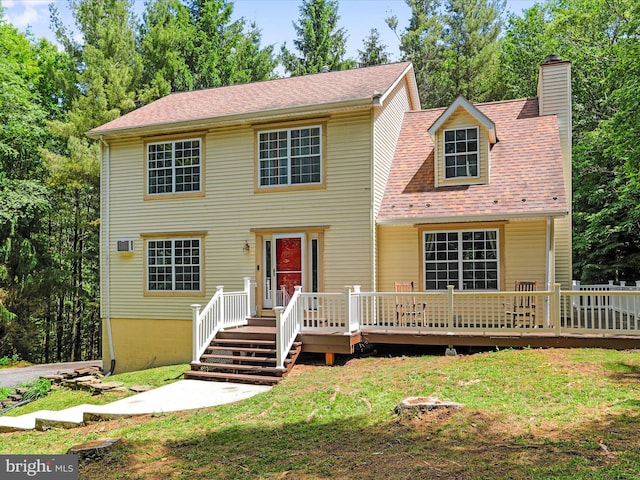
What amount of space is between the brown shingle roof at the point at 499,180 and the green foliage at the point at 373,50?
19779mm

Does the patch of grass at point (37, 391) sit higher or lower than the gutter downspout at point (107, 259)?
lower

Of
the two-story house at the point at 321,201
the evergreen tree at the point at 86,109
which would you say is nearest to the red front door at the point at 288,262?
the two-story house at the point at 321,201

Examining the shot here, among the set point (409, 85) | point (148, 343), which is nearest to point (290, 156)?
point (409, 85)

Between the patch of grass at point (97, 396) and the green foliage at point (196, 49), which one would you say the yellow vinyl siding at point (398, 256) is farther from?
the green foliage at point (196, 49)

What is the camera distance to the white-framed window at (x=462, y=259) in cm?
1312

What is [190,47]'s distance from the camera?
2998 centimetres

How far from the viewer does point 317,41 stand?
33906mm

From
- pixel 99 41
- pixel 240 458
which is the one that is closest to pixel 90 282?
pixel 99 41

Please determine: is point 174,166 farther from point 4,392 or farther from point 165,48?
point 165,48

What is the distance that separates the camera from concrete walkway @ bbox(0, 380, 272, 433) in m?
8.87

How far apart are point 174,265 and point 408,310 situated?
6.51 meters

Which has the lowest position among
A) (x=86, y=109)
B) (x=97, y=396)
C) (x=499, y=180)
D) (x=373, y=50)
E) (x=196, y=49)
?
(x=97, y=396)

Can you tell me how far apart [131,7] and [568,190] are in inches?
899

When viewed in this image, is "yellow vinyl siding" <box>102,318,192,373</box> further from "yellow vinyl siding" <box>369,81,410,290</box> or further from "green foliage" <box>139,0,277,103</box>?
"green foliage" <box>139,0,277,103</box>
